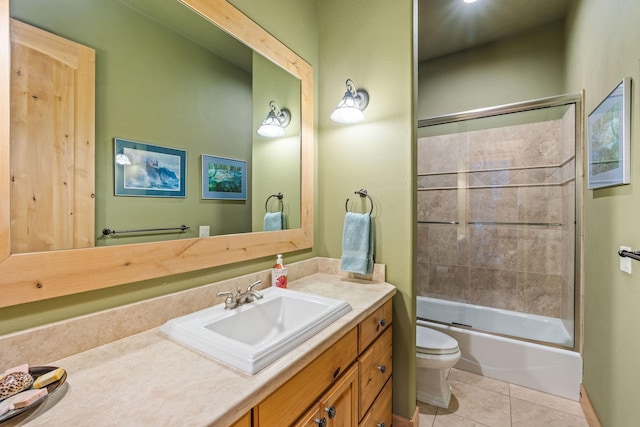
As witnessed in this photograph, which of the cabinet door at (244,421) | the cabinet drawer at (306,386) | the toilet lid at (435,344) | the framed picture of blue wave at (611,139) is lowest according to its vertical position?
the toilet lid at (435,344)

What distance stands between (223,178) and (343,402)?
106 cm

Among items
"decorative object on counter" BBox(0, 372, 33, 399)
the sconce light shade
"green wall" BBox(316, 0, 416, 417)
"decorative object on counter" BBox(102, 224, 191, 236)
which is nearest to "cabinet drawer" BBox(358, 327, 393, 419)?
"green wall" BBox(316, 0, 416, 417)

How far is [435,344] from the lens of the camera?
1.90 m

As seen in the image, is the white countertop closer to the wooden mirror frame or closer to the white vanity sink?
the white vanity sink

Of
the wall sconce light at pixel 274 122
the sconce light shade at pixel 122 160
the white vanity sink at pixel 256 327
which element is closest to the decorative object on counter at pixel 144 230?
the sconce light shade at pixel 122 160

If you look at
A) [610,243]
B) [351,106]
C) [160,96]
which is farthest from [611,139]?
[160,96]

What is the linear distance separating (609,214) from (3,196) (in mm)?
2479

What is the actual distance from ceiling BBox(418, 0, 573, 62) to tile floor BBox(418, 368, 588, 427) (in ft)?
9.99

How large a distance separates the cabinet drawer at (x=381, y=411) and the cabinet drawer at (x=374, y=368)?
4 centimetres

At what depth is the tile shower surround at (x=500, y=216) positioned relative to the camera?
2494mm

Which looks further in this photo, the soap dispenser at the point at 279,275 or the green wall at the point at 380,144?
the green wall at the point at 380,144

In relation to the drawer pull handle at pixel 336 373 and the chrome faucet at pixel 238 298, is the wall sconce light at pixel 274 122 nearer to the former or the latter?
the chrome faucet at pixel 238 298

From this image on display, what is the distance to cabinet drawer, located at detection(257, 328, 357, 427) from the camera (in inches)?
28.3

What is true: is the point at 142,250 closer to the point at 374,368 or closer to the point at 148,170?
the point at 148,170
